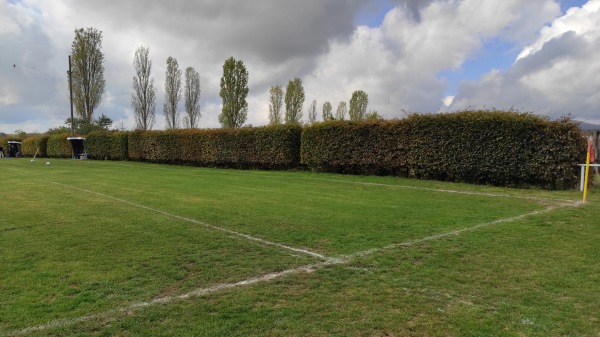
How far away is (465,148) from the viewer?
47.8 ft

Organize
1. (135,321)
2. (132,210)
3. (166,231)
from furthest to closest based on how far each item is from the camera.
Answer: (132,210) → (166,231) → (135,321)

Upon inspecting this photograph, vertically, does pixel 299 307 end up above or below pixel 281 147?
below

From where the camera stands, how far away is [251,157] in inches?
947

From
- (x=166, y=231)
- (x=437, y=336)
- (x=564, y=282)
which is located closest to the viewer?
(x=437, y=336)

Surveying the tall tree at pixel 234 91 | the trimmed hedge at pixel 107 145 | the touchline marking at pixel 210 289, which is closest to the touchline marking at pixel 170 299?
the touchline marking at pixel 210 289

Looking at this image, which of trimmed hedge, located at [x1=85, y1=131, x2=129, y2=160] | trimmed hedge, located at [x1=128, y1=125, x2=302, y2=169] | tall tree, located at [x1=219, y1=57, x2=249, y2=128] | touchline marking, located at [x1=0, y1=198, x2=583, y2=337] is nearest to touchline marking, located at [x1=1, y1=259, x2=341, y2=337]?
touchline marking, located at [x1=0, y1=198, x2=583, y2=337]

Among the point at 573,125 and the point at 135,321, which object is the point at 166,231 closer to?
the point at 135,321

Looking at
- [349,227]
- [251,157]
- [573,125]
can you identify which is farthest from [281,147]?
[349,227]

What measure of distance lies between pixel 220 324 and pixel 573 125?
1303 cm

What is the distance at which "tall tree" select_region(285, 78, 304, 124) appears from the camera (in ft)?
173

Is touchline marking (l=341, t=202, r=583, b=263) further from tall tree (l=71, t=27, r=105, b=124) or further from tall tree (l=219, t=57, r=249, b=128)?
tall tree (l=71, t=27, r=105, b=124)

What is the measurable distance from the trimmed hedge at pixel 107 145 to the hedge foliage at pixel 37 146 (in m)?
10.8

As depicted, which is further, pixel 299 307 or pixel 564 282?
pixel 564 282

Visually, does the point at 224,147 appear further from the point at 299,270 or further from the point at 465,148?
the point at 299,270
